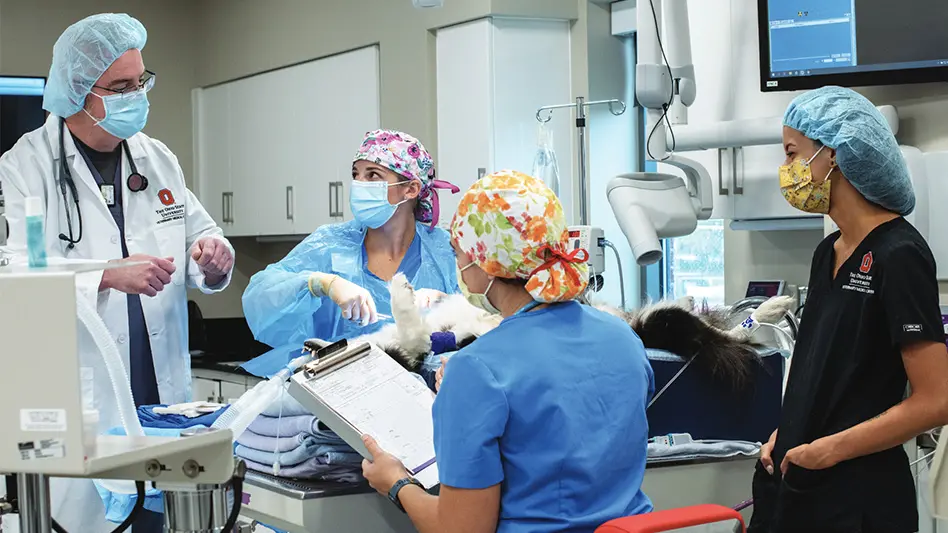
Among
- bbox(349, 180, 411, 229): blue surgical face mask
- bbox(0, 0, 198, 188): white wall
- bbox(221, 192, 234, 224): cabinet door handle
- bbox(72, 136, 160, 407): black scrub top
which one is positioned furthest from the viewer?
bbox(221, 192, 234, 224): cabinet door handle

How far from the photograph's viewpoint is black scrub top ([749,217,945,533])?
5.82 feet

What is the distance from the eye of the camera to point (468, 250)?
155cm

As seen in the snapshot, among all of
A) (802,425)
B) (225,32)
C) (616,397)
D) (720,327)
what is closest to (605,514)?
(616,397)

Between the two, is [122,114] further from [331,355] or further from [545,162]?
[545,162]

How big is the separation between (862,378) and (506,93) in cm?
232

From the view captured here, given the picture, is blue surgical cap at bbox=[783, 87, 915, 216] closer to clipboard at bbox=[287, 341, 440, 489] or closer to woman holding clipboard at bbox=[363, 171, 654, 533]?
woman holding clipboard at bbox=[363, 171, 654, 533]

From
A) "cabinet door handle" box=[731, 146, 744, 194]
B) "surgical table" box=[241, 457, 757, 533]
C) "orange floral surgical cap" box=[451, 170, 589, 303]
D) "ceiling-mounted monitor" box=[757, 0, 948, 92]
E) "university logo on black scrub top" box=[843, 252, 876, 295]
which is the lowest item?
"surgical table" box=[241, 457, 757, 533]

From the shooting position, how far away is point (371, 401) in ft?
5.51

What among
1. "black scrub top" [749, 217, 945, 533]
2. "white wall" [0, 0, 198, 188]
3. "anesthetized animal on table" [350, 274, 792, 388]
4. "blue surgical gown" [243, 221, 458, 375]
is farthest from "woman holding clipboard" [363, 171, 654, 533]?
"white wall" [0, 0, 198, 188]

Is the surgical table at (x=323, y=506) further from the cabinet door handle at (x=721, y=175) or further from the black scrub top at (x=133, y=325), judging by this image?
the cabinet door handle at (x=721, y=175)

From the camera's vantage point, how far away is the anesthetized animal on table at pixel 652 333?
1865mm

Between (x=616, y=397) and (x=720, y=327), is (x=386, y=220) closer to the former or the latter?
(x=720, y=327)

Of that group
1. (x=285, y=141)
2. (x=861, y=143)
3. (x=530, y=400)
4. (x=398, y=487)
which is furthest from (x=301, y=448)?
(x=285, y=141)

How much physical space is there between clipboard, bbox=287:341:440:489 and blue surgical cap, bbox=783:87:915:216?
0.89 m
